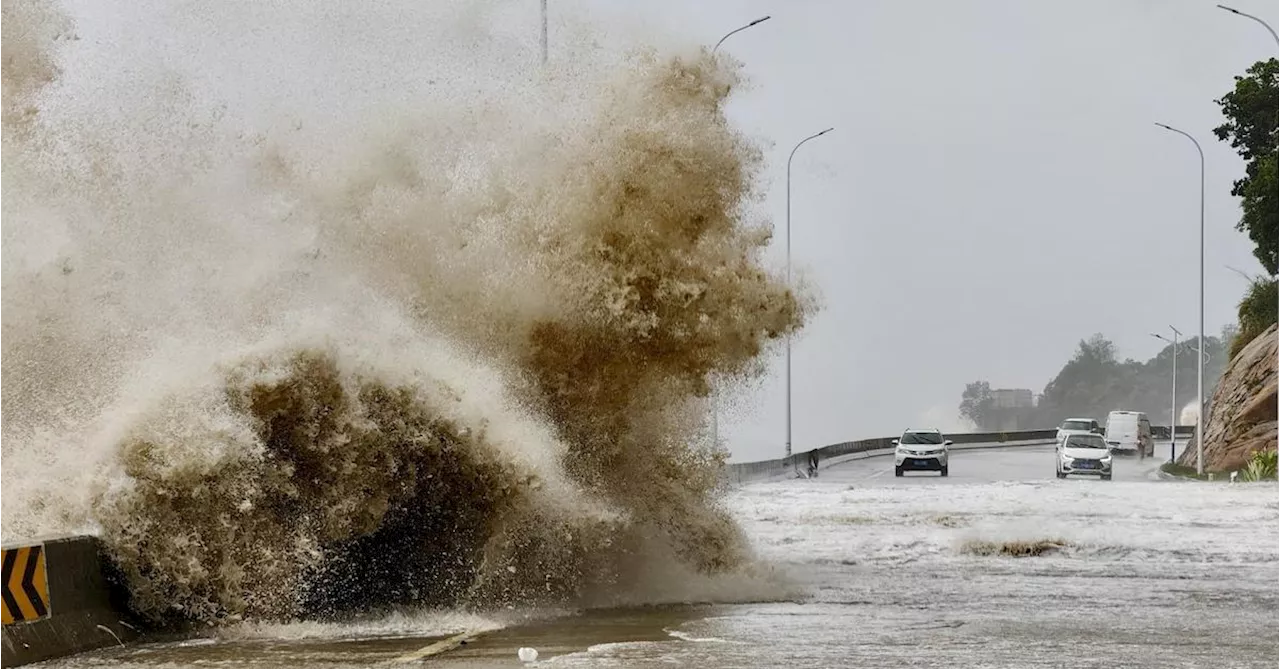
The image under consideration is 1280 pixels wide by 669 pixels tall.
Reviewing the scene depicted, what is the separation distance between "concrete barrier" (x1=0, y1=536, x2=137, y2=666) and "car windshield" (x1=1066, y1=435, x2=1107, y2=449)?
155 ft

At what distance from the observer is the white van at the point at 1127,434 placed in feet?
275

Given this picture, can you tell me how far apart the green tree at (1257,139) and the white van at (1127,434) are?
31.9 ft

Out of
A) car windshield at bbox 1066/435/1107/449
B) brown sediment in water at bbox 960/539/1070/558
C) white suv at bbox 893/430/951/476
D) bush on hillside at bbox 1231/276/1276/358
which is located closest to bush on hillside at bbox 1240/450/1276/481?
car windshield at bbox 1066/435/1107/449

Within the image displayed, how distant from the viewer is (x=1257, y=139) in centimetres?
7600

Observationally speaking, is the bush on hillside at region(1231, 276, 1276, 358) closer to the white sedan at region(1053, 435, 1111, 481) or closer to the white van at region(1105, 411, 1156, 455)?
the white van at region(1105, 411, 1156, 455)

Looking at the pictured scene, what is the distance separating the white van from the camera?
275 ft

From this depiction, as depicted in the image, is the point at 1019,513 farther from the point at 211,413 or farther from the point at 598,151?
the point at 211,413

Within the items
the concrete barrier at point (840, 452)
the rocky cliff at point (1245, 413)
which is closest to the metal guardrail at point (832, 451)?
the concrete barrier at point (840, 452)

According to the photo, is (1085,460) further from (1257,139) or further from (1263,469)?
(1257,139)

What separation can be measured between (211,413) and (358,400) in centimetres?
107

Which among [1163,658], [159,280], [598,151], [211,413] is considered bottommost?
[1163,658]

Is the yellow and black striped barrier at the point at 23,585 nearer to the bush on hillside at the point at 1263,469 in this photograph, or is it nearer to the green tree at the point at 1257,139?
the bush on hillside at the point at 1263,469

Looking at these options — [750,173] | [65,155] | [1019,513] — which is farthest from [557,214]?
[1019,513]

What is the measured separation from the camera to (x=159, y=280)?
16094 millimetres
